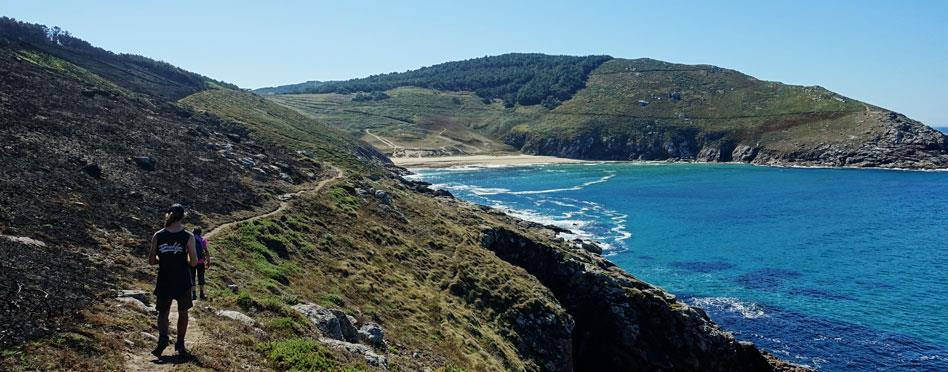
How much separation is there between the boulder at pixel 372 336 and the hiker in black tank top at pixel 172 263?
10633 mm

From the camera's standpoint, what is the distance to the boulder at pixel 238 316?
741 inches

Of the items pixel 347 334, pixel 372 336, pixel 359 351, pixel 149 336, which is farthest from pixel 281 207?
pixel 149 336

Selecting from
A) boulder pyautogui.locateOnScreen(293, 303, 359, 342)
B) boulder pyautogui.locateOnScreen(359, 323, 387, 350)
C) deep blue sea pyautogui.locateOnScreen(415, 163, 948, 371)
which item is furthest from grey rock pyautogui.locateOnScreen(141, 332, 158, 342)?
deep blue sea pyautogui.locateOnScreen(415, 163, 948, 371)

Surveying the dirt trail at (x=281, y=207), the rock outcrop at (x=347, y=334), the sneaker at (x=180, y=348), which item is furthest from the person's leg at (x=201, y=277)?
the dirt trail at (x=281, y=207)

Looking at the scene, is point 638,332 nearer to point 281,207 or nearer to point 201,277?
point 281,207

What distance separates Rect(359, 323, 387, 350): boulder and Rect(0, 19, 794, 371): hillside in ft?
0.32

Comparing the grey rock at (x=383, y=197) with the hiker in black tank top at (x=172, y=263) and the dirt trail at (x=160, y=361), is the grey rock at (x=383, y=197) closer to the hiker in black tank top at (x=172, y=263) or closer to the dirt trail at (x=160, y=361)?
A: the dirt trail at (x=160, y=361)

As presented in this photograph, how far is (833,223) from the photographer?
305 feet

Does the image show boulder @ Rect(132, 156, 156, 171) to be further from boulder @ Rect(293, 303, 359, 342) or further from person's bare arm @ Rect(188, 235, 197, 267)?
person's bare arm @ Rect(188, 235, 197, 267)

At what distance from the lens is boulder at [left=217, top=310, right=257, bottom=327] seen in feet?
61.8

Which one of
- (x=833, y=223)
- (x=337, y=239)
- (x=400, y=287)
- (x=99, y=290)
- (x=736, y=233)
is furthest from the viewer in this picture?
(x=833, y=223)

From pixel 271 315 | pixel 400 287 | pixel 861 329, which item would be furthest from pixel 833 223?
pixel 271 315

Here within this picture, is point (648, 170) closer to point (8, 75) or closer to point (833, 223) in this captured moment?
point (833, 223)

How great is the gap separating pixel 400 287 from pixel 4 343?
22.6m
